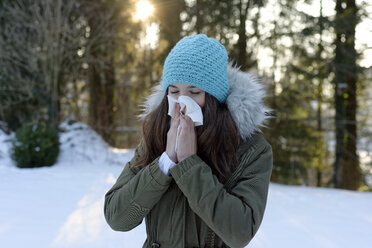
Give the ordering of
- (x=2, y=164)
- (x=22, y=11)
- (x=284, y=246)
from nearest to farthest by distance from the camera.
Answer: (x=284, y=246) → (x=2, y=164) → (x=22, y=11)

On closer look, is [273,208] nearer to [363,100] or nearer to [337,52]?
[337,52]

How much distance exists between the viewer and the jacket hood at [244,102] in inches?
57.9

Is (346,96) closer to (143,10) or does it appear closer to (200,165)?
(143,10)

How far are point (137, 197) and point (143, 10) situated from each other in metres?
9.13

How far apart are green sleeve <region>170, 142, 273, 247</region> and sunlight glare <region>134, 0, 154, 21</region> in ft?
28.7

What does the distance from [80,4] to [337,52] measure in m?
7.73

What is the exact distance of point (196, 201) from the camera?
122 centimetres

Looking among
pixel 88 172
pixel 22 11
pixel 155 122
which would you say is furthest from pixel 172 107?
pixel 22 11

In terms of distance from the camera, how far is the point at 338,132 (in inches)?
384

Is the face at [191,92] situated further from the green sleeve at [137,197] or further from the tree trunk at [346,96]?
the tree trunk at [346,96]

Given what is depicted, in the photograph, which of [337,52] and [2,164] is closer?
[2,164]

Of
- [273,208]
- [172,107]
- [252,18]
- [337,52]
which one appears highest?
[252,18]

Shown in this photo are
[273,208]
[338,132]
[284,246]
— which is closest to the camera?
[284,246]

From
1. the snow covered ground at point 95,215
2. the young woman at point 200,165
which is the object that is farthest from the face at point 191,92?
the snow covered ground at point 95,215
